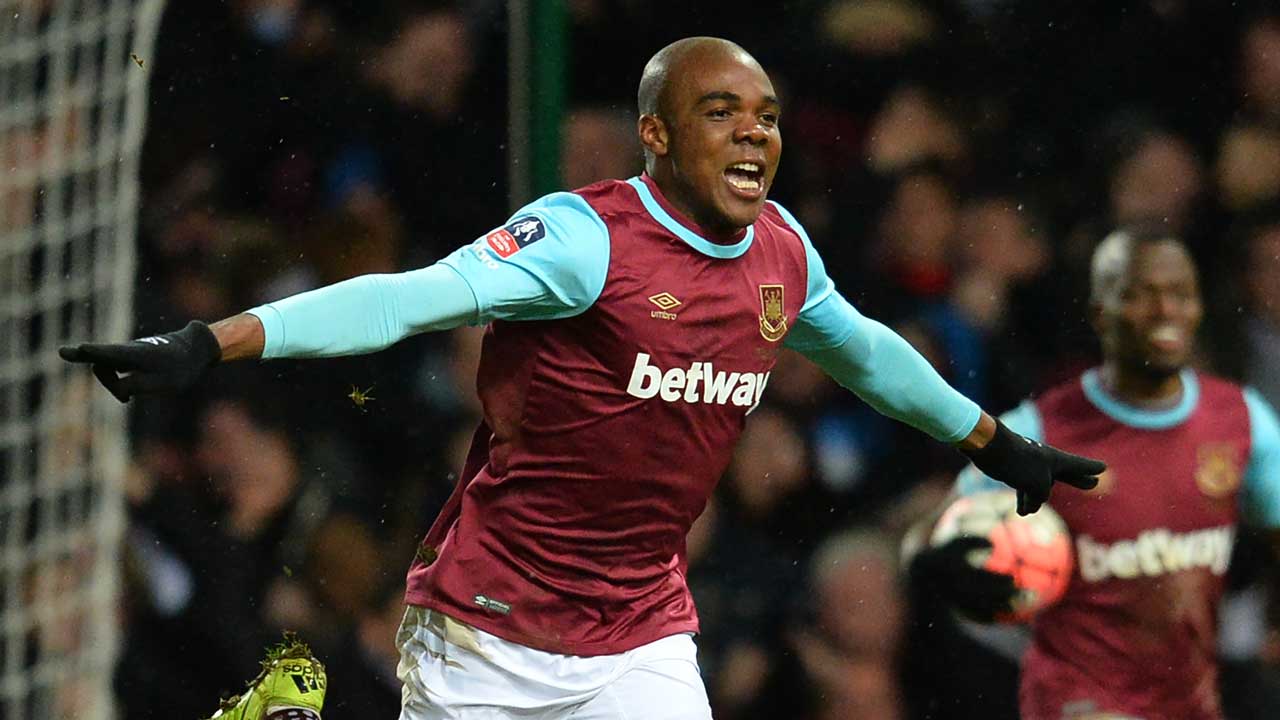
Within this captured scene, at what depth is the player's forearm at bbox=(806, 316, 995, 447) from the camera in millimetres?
3189

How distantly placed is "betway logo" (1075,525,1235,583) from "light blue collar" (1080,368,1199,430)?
256mm

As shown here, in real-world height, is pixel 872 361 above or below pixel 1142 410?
above

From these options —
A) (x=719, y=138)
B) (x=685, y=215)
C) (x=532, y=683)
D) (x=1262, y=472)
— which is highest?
(x=719, y=138)

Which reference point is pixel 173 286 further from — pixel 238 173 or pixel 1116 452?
pixel 1116 452

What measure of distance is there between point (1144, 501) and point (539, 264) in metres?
2.13

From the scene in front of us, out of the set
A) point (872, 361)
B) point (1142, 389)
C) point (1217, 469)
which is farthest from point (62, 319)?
point (1217, 469)

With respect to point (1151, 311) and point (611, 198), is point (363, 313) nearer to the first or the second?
point (611, 198)

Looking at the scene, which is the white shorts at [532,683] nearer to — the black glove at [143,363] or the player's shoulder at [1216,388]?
the black glove at [143,363]

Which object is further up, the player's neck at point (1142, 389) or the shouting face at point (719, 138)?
the shouting face at point (719, 138)

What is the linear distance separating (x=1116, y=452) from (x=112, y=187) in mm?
2386

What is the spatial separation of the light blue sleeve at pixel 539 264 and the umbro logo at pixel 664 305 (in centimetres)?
9

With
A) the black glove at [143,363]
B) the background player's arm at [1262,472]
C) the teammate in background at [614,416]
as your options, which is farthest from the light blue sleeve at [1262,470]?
the black glove at [143,363]

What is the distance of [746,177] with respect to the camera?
298cm

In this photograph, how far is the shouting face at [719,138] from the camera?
2951mm
